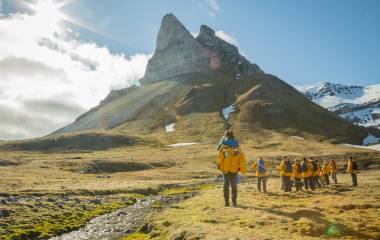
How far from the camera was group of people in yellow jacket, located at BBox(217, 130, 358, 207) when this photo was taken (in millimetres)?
24797

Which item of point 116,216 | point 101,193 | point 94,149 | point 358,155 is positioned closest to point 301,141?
point 358,155

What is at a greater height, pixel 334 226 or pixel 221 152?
pixel 221 152

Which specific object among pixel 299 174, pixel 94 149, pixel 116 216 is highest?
pixel 94 149

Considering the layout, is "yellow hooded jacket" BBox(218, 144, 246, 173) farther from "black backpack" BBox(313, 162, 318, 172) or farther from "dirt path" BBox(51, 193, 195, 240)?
"black backpack" BBox(313, 162, 318, 172)

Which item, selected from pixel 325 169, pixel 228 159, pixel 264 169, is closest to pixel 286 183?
pixel 264 169

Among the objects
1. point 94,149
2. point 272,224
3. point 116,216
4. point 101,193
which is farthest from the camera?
point 94,149

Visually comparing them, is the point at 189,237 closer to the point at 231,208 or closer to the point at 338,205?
the point at 231,208

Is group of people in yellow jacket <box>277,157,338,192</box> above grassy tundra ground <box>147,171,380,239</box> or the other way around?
above

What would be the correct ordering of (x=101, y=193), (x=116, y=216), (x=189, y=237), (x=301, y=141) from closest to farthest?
(x=189, y=237), (x=116, y=216), (x=101, y=193), (x=301, y=141)

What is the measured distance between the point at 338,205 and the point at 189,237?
460 inches

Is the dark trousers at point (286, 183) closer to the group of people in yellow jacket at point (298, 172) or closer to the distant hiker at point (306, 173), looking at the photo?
the group of people in yellow jacket at point (298, 172)

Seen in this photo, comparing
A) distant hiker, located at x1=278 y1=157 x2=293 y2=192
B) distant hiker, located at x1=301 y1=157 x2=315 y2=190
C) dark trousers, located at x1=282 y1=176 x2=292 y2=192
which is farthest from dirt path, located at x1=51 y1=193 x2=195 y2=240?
distant hiker, located at x1=301 y1=157 x2=315 y2=190

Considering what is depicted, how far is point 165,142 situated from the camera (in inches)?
7594

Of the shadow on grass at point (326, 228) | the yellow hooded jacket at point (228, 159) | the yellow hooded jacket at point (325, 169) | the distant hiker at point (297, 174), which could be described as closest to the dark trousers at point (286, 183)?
the distant hiker at point (297, 174)
